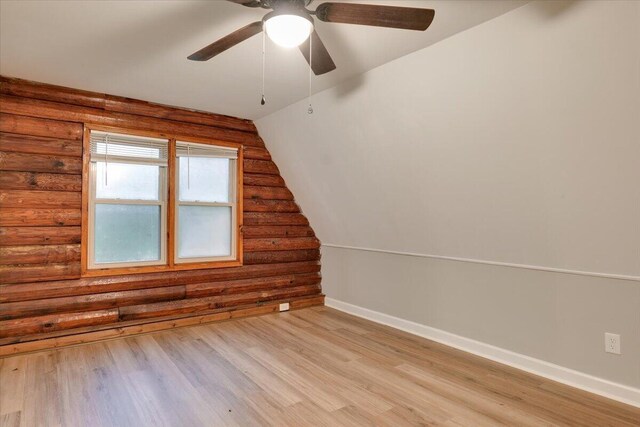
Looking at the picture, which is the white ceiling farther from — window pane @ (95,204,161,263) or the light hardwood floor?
the light hardwood floor

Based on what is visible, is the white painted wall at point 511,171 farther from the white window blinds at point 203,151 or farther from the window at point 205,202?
the window at point 205,202

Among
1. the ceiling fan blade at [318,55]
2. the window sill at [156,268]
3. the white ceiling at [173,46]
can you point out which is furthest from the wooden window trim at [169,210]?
the ceiling fan blade at [318,55]

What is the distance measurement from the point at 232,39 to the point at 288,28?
40 cm

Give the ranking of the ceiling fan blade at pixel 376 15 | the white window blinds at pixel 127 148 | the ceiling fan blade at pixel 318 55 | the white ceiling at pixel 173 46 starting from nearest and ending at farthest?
the ceiling fan blade at pixel 376 15, the ceiling fan blade at pixel 318 55, the white ceiling at pixel 173 46, the white window blinds at pixel 127 148

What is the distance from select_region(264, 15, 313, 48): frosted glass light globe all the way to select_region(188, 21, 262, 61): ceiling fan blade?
13 cm

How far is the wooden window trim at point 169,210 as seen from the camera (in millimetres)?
3482

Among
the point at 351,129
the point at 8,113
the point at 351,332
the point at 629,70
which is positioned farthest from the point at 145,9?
the point at 351,332

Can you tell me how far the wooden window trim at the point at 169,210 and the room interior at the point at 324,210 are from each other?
27 mm

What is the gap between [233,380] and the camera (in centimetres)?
263

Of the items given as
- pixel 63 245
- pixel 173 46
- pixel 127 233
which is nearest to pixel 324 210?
pixel 127 233

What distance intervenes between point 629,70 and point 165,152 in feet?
12.7

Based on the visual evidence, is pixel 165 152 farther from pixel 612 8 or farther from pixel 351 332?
pixel 612 8

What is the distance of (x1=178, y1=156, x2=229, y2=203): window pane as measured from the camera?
4148 mm

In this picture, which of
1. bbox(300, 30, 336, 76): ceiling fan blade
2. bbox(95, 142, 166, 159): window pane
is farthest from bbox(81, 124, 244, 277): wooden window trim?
bbox(300, 30, 336, 76): ceiling fan blade
